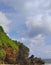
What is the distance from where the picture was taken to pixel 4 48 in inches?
3556

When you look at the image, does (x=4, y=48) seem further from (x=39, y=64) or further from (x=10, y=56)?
(x=39, y=64)

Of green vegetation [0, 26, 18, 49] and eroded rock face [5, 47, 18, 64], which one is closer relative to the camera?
eroded rock face [5, 47, 18, 64]

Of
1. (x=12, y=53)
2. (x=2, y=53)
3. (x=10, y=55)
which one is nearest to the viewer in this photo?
(x=2, y=53)

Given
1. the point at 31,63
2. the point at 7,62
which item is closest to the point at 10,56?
the point at 7,62

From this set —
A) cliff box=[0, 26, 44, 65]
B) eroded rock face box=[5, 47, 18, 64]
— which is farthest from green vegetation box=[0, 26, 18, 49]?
eroded rock face box=[5, 47, 18, 64]

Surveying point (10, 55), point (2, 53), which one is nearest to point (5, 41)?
point (10, 55)

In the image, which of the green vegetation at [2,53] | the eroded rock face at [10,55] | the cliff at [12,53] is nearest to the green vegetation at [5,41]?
the cliff at [12,53]

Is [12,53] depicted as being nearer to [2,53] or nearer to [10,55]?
[10,55]

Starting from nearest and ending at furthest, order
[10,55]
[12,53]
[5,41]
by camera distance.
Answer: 1. [10,55]
2. [12,53]
3. [5,41]

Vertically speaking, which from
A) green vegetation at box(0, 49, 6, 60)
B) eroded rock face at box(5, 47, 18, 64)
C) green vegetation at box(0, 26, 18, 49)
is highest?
green vegetation at box(0, 26, 18, 49)

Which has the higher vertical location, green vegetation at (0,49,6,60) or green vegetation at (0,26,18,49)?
green vegetation at (0,26,18,49)

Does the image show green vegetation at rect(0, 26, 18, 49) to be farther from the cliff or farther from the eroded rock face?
the eroded rock face

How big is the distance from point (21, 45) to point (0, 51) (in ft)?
94.2

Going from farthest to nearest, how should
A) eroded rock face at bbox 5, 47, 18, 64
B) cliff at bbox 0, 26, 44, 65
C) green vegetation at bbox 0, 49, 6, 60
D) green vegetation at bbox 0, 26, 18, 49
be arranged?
green vegetation at bbox 0, 26, 18, 49, eroded rock face at bbox 5, 47, 18, 64, cliff at bbox 0, 26, 44, 65, green vegetation at bbox 0, 49, 6, 60
